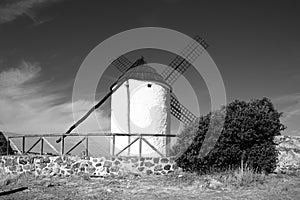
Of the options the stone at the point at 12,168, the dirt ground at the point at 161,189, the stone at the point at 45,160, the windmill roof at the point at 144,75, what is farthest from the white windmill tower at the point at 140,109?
the stone at the point at 12,168

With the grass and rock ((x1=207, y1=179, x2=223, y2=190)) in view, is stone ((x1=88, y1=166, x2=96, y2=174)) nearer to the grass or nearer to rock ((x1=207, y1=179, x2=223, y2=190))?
the grass

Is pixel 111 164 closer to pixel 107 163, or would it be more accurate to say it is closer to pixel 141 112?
pixel 107 163

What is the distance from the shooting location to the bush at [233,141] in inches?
427

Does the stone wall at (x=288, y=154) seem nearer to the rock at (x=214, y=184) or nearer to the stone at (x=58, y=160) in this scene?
the rock at (x=214, y=184)

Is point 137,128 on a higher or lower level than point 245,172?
higher

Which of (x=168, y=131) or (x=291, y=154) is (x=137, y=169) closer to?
(x=168, y=131)

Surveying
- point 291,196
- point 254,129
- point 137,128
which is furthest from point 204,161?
point 137,128

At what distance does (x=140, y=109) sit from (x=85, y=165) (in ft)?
15.4

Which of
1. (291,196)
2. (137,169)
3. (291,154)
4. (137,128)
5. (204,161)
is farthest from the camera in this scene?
(137,128)

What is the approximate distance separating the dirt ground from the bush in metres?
0.72

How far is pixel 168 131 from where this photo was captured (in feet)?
56.0

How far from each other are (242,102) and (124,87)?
24.2ft

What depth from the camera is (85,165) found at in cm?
1295

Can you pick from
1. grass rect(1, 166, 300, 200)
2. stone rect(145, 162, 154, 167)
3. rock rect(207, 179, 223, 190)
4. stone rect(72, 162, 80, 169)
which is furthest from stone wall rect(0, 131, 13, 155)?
rock rect(207, 179, 223, 190)
